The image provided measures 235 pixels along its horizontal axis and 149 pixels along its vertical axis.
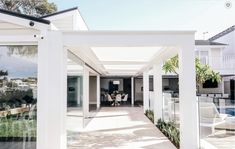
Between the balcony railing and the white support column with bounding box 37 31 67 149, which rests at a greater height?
the balcony railing

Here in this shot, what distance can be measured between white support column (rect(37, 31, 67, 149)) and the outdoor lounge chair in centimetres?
386

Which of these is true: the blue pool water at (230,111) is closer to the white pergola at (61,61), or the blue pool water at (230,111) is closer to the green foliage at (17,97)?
the white pergola at (61,61)

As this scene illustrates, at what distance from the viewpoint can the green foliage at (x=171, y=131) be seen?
8.75 m

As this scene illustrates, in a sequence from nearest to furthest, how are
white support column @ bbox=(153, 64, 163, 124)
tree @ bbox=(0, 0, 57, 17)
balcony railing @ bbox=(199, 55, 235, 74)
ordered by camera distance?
white support column @ bbox=(153, 64, 163, 124), tree @ bbox=(0, 0, 57, 17), balcony railing @ bbox=(199, 55, 235, 74)

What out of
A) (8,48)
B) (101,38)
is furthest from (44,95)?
(101,38)

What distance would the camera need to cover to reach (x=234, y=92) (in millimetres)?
28297

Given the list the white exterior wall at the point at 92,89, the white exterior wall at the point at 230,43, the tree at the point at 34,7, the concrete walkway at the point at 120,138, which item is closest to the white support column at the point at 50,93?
the concrete walkway at the point at 120,138

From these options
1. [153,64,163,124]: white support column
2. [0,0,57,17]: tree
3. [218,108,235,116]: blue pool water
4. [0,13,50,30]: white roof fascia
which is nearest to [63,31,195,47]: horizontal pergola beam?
[0,13,50,30]: white roof fascia

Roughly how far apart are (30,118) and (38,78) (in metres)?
1.02

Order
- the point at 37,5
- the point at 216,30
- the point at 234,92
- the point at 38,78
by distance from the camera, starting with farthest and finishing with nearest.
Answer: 1. the point at 216,30
2. the point at 234,92
3. the point at 37,5
4. the point at 38,78

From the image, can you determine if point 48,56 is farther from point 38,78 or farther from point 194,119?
point 194,119

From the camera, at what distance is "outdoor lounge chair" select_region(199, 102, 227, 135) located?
25.3 ft

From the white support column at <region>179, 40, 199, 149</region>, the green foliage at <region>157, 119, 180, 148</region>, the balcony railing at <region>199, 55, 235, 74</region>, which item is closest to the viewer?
the white support column at <region>179, 40, 199, 149</region>

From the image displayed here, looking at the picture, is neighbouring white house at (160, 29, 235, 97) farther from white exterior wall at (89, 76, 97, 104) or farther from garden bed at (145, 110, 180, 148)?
garden bed at (145, 110, 180, 148)
